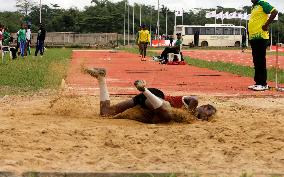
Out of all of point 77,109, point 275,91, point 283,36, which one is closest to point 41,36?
point 275,91

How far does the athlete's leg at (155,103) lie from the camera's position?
6402 millimetres

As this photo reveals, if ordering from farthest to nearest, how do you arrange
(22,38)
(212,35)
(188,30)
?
(188,30)
(212,35)
(22,38)

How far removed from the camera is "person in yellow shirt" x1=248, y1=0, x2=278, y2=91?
11.5 m

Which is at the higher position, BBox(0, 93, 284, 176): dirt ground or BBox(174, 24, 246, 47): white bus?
BBox(174, 24, 246, 47): white bus

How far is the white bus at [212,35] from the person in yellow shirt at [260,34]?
180 ft

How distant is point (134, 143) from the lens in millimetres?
5340

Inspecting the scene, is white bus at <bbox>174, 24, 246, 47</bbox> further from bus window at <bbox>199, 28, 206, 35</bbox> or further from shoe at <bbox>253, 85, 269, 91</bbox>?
shoe at <bbox>253, 85, 269, 91</bbox>

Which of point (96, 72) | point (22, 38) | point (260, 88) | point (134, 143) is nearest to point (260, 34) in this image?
point (260, 88)

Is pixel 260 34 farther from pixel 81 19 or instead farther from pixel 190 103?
pixel 81 19

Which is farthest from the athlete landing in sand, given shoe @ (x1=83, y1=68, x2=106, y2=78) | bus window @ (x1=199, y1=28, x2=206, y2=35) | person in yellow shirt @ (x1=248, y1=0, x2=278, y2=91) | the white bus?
bus window @ (x1=199, y1=28, x2=206, y2=35)

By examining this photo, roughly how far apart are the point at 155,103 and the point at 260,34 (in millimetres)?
5738

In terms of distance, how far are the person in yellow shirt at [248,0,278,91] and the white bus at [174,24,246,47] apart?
5484 centimetres

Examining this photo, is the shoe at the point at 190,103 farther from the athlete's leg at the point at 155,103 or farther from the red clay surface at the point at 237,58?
the red clay surface at the point at 237,58

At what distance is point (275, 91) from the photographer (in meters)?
11.0
